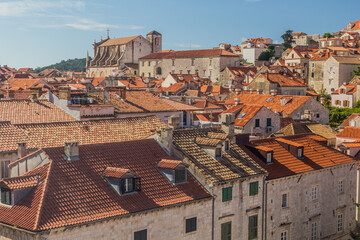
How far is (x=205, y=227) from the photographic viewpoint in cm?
2291

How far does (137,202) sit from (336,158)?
51.5 feet

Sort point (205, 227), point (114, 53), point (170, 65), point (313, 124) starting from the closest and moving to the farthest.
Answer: point (205, 227) → point (313, 124) → point (170, 65) → point (114, 53)

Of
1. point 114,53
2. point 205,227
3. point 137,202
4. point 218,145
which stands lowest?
point 205,227

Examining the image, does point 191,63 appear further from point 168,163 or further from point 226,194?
point 168,163

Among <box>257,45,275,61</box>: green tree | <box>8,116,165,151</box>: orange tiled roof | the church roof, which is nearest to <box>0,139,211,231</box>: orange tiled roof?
<box>8,116,165,151</box>: orange tiled roof

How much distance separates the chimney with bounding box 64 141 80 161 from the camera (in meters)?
20.8

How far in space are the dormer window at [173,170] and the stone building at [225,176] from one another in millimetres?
968

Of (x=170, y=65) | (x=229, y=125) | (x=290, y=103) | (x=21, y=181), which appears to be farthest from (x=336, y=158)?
(x=170, y=65)

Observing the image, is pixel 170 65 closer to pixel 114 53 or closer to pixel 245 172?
pixel 114 53

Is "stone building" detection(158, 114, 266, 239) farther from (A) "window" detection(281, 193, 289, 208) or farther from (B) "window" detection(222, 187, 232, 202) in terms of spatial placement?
(A) "window" detection(281, 193, 289, 208)

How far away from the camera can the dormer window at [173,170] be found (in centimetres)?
2245

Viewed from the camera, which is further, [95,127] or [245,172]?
[95,127]

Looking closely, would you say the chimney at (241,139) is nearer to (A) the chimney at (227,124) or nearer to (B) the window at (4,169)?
(A) the chimney at (227,124)

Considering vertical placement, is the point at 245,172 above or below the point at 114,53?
below
